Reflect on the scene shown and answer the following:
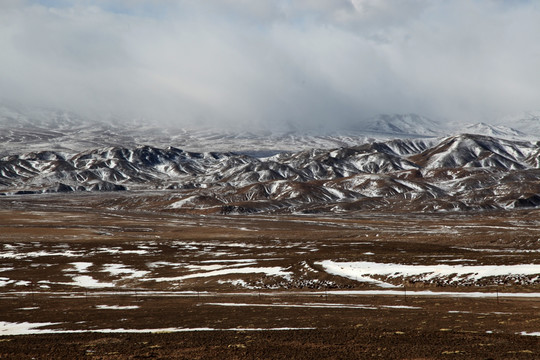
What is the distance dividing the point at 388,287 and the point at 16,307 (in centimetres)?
3831

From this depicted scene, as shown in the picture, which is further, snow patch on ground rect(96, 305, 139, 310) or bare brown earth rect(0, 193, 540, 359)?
snow patch on ground rect(96, 305, 139, 310)

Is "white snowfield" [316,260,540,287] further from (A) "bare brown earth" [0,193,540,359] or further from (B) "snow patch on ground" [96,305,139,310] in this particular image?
(B) "snow patch on ground" [96,305,139,310]

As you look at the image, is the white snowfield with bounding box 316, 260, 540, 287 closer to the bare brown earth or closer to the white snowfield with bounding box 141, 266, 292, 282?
the bare brown earth

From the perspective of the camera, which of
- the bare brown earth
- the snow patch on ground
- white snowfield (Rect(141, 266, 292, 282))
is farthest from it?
white snowfield (Rect(141, 266, 292, 282))

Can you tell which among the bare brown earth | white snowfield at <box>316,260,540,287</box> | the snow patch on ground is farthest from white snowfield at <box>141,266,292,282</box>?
the snow patch on ground

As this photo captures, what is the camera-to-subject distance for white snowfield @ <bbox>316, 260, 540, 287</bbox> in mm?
55094

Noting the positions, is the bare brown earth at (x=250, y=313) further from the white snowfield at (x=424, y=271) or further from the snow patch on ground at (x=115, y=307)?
the white snowfield at (x=424, y=271)

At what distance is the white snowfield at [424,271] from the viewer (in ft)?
181

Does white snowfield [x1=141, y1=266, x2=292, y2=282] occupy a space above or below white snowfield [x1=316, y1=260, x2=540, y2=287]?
below

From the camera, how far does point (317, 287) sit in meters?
59.7

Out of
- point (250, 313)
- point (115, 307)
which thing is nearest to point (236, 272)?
point (115, 307)

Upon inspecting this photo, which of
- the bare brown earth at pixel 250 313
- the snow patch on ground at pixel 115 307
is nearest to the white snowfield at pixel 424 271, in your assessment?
the bare brown earth at pixel 250 313

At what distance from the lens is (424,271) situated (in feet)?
200

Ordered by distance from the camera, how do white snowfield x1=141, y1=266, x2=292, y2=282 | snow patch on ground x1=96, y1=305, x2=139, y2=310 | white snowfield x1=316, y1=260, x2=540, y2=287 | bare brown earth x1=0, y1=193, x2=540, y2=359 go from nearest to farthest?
1. bare brown earth x1=0, y1=193, x2=540, y2=359
2. snow patch on ground x1=96, y1=305, x2=139, y2=310
3. white snowfield x1=316, y1=260, x2=540, y2=287
4. white snowfield x1=141, y1=266, x2=292, y2=282
